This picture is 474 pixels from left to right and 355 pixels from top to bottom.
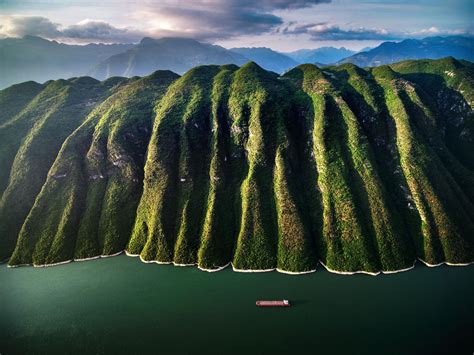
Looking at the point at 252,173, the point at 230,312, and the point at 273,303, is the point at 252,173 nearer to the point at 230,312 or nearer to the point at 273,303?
the point at 273,303

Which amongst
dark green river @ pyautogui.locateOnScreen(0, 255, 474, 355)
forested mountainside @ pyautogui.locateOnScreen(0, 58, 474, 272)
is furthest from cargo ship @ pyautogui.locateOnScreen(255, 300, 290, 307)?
forested mountainside @ pyautogui.locateOnScreen(0, 58, 474, 272)

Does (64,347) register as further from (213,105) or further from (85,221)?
(213,105)

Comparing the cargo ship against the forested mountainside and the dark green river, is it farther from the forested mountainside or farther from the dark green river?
the forested mountainside

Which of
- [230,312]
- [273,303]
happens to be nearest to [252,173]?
[273,303]

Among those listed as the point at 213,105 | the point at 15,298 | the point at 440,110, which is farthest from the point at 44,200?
the point at 440,110

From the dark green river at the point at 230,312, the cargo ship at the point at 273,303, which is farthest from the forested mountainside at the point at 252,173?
the cargo ship at the point at 273,303

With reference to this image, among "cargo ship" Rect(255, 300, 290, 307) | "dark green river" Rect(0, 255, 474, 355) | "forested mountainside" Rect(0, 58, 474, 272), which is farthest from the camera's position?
"forested mountainside" Rect(0, 58, 474, 272)
